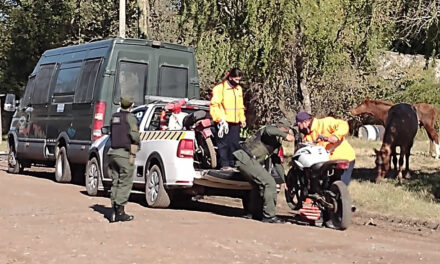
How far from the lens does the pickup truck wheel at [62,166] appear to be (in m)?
18.1

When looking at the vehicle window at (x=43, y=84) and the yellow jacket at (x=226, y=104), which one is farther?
the vehicle window at (x=43, y=84)

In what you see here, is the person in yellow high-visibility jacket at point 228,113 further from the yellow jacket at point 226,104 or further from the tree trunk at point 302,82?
the tree trunk at point 302,82

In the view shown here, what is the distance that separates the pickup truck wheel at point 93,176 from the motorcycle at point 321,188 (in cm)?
484

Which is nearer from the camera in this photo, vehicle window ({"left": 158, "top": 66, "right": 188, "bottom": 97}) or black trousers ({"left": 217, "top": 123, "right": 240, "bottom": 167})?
black trousers ({"left": 217, "top": 123, "right": 240, "bottom": 167})

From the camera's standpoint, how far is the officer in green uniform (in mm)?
11711

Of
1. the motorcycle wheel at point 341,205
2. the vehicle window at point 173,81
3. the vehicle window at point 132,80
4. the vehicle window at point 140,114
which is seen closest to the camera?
the motorcycle wheel at point 341,205

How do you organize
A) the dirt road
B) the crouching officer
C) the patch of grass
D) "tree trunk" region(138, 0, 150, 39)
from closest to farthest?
1. the dirt road
2. the crouching officer
3. the patch of grass
4. "tree trunk" region(138, 0, 150, 39)

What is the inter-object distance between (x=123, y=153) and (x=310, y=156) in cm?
275

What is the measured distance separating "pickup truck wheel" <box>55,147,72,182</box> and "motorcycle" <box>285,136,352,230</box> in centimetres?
742

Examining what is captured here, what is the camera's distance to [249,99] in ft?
91.3

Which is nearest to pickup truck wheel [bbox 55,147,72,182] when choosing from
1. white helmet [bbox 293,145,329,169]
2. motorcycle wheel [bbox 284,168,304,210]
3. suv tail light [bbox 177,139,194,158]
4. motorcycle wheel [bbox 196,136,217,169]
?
motorcycle wheel [bbox 196,136,217,169]

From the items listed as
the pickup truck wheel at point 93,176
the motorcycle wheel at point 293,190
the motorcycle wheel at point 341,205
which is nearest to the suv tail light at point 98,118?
the pickup truck wheel at point 93,176

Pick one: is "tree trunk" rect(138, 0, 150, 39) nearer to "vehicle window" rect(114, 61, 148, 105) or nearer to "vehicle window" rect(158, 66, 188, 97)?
"vehicle window" rect(158, 66, 188, 97)

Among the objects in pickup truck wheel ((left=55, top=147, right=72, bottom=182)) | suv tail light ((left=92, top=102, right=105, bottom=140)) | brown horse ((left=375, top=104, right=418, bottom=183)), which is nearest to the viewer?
suv tail light ((left=92, top=102, right=105, bottom=140))
